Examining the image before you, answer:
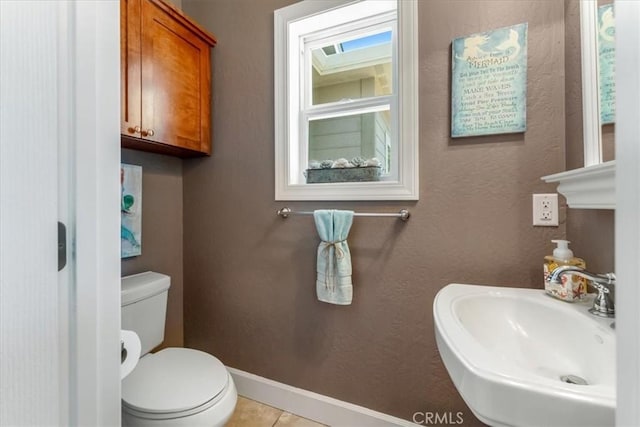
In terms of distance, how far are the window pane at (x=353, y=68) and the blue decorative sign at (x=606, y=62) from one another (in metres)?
0.80

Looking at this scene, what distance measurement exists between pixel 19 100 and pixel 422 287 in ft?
4.31

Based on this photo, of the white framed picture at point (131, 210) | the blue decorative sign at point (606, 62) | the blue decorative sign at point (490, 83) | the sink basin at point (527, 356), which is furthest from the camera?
the white framed picture at point (131, 210)

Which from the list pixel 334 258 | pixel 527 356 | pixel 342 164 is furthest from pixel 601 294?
pixel 342 164

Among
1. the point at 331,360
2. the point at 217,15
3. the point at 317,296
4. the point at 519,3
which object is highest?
the point at 217,15

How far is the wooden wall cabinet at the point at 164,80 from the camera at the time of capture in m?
1.27

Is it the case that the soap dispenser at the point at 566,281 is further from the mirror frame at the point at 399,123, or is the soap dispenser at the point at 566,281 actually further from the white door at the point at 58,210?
the white door at the point at 58,210

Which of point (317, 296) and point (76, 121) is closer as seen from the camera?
point (76, 121)

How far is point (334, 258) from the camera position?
1.34 meters

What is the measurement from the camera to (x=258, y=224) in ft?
5.24

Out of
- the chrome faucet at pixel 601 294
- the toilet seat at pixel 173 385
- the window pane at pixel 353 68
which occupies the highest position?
the window pane at pixel 353 68

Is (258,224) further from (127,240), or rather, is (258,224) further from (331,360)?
(331,360)

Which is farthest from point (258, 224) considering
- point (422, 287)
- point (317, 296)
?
point (422, 287)

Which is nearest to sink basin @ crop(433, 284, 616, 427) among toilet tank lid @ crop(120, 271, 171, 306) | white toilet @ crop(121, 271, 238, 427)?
white toilet @ crop(121, 271, 238, 427)

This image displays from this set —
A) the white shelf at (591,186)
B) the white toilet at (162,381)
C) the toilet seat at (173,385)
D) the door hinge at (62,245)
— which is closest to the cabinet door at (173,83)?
the white toilet at (162,381)
